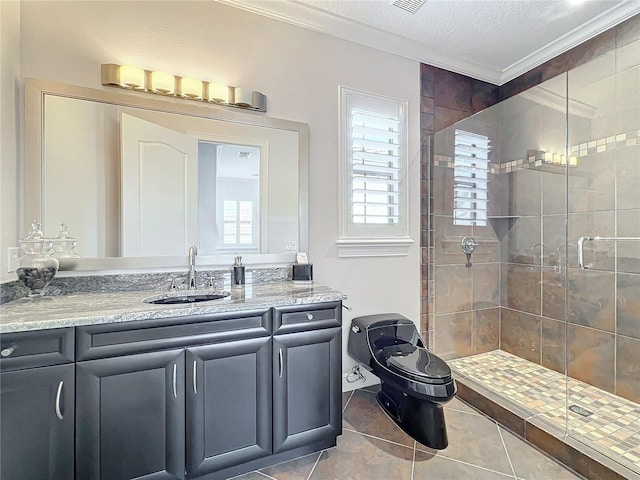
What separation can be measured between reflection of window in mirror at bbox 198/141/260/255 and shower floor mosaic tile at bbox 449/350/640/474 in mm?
2035

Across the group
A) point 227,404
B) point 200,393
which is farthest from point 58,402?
point 227,404

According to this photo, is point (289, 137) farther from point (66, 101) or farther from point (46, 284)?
point (46, 284)

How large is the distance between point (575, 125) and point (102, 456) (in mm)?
3520

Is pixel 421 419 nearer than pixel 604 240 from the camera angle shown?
Yes

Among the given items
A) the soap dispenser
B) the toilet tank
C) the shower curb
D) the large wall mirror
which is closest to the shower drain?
the shower curb

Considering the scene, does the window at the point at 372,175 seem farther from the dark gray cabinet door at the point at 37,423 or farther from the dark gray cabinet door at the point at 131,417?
the dark gray cabinet door at the point at 37,423

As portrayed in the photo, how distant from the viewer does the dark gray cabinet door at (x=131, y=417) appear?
3.99ft

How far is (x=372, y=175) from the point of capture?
246 centimetres

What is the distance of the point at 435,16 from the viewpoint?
87.4 inches

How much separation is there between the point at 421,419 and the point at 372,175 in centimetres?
170

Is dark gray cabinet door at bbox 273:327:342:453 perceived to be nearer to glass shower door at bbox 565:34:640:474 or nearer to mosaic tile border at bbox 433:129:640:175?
glass shower door at bbox 565:34:640:474

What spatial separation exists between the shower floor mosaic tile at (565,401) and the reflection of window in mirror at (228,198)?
2.04 meters

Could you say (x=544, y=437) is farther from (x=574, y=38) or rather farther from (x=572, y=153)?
(x=574, y=38)

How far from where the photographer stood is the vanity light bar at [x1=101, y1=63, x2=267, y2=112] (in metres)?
1.72
